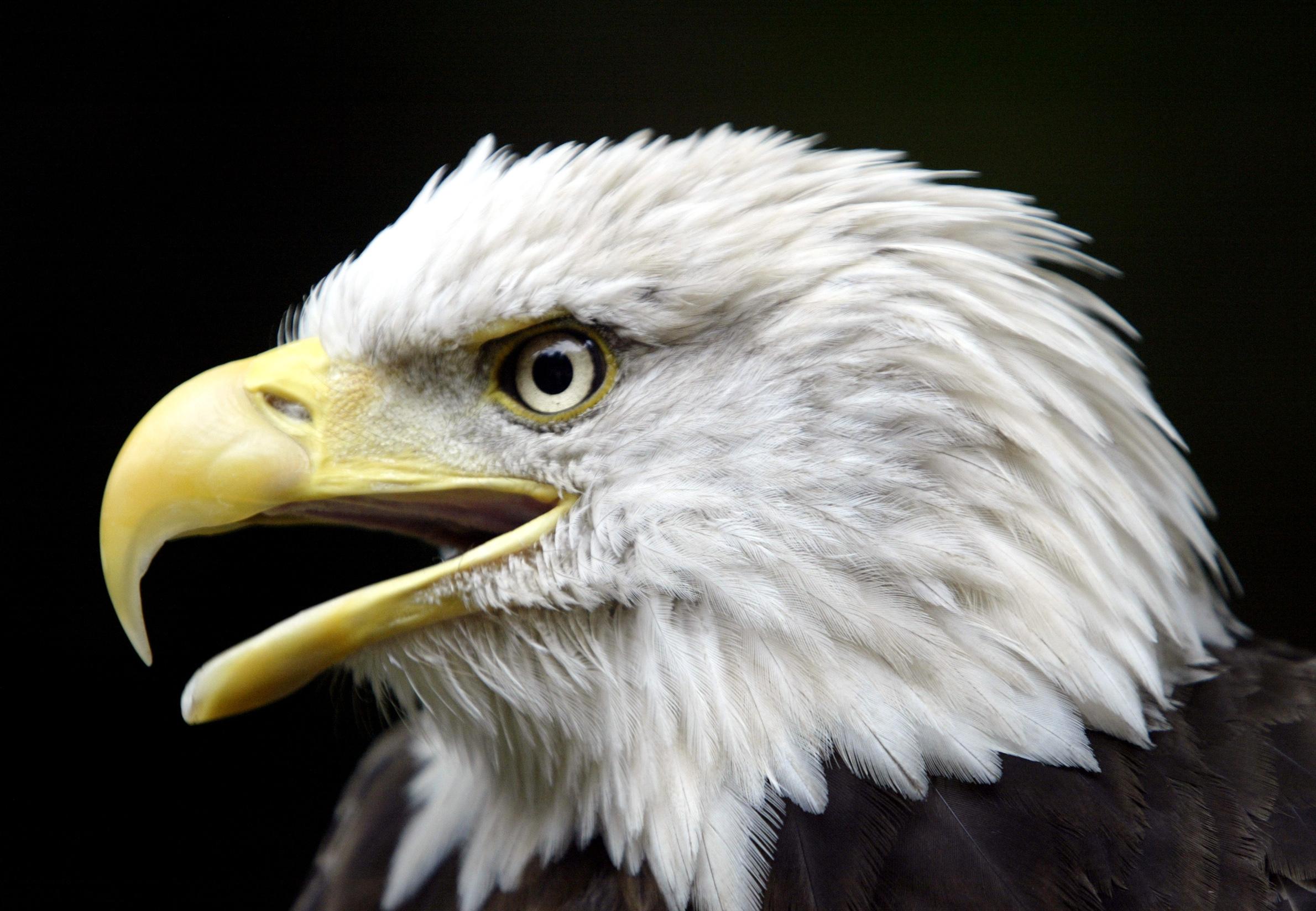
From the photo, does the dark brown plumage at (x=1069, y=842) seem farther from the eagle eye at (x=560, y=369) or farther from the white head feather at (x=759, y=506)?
the eagle eye at (x=560, y=369)

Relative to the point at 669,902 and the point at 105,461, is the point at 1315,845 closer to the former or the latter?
the point at 669,902

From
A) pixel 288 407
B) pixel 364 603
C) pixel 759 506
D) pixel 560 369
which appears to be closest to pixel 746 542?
pixel 759 506

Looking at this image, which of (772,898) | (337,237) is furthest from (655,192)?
(337,237)

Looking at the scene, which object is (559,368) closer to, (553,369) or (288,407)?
(553,369)

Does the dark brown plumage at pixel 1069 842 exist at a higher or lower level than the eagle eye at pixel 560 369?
lower

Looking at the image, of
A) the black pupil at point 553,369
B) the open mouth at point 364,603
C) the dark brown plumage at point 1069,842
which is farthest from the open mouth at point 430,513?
the dark brown plumage at point 1069,842

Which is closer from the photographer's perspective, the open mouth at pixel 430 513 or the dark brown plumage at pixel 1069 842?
the dark brown plumage at pixel 1069 842

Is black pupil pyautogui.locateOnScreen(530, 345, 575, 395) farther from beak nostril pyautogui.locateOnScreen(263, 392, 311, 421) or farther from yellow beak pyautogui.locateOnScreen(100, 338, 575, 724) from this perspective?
beak nostril pyautogui.locateOnScreen(263, 392, 311, 421)
